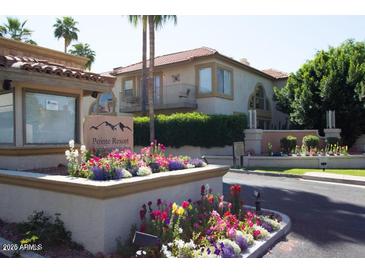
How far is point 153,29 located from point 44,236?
17.2 m

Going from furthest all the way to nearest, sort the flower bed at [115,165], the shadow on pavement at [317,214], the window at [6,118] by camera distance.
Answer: the window at [6,118], the shadow on pavement at [317,214], the flower bed at [115,165]

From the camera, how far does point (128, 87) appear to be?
28172 millimetres

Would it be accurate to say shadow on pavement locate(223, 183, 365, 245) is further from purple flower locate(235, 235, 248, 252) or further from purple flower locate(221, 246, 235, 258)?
purple flower locate(221, 246, 235, 258)

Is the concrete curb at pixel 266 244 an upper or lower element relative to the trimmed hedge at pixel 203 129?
lower

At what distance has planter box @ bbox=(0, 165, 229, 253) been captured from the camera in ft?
16.4

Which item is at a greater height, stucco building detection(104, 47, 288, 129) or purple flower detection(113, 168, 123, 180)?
stucco building detection(104, 47, 288, 129)

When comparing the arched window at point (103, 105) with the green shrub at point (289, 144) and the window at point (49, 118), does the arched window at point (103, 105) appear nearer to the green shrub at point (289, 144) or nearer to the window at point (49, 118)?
the green shrub at point (289, 144)

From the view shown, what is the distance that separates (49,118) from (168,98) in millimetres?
16648

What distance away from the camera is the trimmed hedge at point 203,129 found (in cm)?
2012

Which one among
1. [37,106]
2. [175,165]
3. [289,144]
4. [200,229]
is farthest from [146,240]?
[289,144]

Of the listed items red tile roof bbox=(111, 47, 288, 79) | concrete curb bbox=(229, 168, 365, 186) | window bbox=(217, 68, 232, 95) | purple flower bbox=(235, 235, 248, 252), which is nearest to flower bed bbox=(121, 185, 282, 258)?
purple flower bbox=(235, 235, 248, 252)

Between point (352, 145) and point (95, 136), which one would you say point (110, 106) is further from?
point (95, 136)

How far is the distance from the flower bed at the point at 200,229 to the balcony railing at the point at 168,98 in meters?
17.5

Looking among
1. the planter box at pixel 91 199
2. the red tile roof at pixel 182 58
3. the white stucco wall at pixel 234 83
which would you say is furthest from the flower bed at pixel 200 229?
the red tile roof at pixel 182 58
